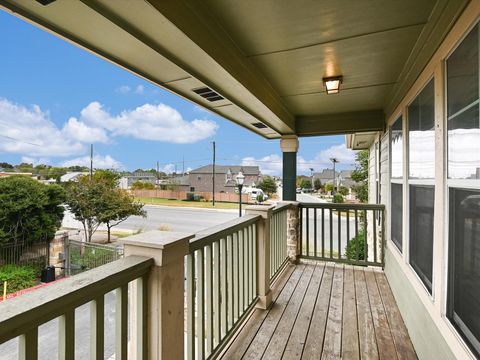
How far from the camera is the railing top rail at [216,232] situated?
5.31 feet

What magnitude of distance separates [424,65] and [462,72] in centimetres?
73

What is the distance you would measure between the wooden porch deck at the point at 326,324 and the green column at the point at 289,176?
4.61 ft

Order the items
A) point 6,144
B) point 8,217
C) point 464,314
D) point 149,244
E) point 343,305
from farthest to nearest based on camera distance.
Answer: point 6,144 → point 8,217 → point 343,305 → point 464,314 → point 149,244

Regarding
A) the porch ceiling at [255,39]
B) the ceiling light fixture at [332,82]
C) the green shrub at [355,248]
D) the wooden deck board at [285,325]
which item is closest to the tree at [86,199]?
the green shrub at [355,248]

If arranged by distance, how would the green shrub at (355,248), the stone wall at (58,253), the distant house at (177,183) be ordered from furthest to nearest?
1. the distant house at (177,183)
2. the stone wall at (58,253)
3. the green shrub at (355,248)

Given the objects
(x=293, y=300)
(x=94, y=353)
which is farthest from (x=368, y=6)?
(x=293, y=300)

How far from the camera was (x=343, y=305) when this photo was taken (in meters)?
2.83

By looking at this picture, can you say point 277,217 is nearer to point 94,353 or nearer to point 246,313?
point 246,313

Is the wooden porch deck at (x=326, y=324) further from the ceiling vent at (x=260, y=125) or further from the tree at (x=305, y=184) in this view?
the tree at (x=305, y=184)

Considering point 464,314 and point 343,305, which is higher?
point 464,314

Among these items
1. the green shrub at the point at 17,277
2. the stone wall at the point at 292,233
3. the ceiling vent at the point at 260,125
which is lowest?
the green shrub at the point at 17,277

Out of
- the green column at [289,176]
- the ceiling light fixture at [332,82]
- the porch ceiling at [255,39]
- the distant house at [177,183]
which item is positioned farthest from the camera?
the distant house at [177,183]

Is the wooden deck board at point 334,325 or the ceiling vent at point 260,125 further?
the ceiling vent at point 260,125

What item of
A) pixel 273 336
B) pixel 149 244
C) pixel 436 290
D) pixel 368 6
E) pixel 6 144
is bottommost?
pixel 273 336
